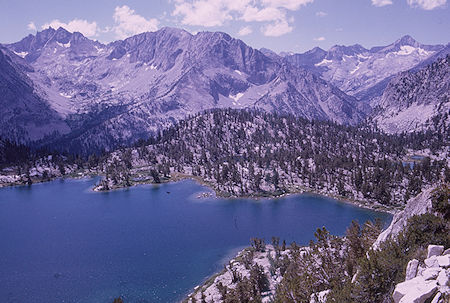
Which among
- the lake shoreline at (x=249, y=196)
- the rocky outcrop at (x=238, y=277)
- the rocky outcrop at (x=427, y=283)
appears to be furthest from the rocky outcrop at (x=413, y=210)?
the lake shoreline at (x=249, y=196)

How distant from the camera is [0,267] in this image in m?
77.5

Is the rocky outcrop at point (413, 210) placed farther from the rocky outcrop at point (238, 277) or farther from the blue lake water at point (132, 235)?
the blue lake water at point (132, 235)

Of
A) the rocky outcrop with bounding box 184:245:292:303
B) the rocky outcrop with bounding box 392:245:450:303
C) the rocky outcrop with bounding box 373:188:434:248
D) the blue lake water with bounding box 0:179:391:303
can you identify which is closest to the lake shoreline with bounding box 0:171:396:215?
the blue lake water with bounding box 0:179:391:303

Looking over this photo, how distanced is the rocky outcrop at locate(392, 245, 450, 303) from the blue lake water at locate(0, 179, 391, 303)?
167ft

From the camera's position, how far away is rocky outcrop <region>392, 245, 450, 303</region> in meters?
16.2

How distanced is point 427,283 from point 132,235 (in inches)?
3536

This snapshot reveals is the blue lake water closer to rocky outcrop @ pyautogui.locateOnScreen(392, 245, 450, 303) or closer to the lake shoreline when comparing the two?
the lake shoreline

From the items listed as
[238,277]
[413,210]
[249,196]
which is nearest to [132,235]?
[238,277]

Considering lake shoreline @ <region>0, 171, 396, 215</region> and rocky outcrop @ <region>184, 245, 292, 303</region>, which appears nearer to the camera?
rocky outcrop @ <region>184, 245, 292, 303</region>

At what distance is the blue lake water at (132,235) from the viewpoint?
67000mm

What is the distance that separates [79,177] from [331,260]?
18737cm

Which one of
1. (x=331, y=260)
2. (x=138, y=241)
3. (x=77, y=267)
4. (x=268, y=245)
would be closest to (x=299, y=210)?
(x=268, y=245)

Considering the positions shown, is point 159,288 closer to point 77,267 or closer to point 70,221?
point 77,267

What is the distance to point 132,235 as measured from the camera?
95.8m
